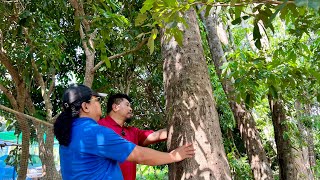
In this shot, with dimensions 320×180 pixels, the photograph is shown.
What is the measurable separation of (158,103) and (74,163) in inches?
173

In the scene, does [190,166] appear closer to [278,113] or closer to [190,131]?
[190,131]

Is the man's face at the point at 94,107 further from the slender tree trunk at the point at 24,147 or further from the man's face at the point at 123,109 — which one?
the slender tree trunk at the point at 24,147

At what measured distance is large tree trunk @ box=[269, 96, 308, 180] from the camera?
3.78m

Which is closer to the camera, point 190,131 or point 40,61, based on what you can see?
point 190,131

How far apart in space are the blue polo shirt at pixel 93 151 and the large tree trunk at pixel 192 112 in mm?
318

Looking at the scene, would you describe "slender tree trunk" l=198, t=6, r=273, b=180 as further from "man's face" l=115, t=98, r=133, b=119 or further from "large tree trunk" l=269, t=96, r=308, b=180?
"man's face" l=115, t=98, r=133, b=119

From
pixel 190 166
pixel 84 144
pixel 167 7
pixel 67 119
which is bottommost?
pixel 190 166

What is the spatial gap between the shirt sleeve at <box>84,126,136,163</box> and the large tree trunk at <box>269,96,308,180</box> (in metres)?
2.41

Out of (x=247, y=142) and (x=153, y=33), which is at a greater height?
(x=153, y=33)

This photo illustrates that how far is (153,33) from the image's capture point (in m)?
1.75

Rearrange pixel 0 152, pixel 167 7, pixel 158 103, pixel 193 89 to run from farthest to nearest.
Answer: pixel 158 103, pixel 0 152, pixel 193 89, pixel 167 7

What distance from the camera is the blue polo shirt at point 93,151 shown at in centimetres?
176

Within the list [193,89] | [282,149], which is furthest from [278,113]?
[193,89]

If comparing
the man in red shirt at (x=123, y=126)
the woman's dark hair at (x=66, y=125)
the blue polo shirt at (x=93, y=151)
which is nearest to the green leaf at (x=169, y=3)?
the blue polo shirt at (x=93, y=151)
